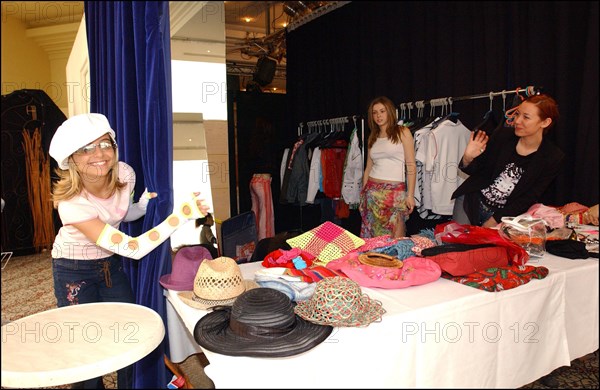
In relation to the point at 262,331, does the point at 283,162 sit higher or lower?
higher

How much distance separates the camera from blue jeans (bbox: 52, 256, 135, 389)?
147cm

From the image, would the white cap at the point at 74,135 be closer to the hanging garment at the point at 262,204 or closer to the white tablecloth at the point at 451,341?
the white tablecloth at the point at 451,341

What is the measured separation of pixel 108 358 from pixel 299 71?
1.65 meters

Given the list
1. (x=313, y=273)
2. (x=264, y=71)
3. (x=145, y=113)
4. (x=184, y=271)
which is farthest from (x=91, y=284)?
(x=264, y=71)

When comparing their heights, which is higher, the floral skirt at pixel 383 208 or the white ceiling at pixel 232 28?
the white ceiling at pixel 232 28

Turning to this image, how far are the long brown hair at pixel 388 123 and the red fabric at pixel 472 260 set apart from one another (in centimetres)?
95

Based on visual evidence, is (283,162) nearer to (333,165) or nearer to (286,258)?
(333,165)

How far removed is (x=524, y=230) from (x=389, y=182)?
38.0 inches

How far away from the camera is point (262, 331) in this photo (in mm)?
899

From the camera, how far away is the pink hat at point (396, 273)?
3.87 ft

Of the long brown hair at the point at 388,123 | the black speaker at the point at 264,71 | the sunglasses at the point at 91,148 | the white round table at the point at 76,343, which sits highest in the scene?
the black speaker at the point at 264,71

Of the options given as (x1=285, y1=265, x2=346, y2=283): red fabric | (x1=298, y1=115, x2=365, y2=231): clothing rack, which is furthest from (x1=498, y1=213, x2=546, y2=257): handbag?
(x1=298, y1=115, x2=365, y2=231): clothing rack

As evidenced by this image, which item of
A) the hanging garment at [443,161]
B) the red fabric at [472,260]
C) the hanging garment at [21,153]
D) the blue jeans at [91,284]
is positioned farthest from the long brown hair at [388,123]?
the hanging garment at [21,153]

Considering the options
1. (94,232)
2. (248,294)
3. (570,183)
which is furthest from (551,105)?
(94,232)
